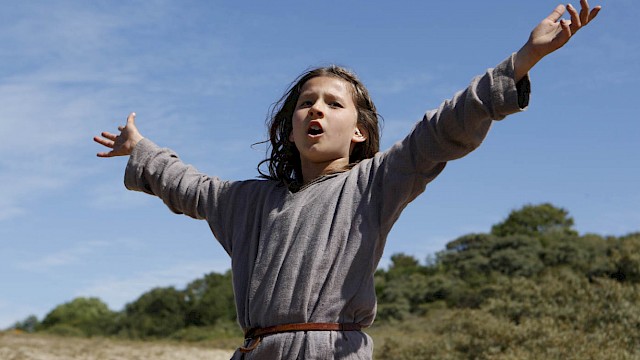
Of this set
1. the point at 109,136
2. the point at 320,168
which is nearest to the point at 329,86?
the point at 320,168

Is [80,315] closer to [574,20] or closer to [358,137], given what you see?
[358,137]

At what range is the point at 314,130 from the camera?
7.70 feet

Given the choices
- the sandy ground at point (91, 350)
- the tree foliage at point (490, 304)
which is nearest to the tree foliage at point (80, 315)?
the tree foliage at point (490, 304)

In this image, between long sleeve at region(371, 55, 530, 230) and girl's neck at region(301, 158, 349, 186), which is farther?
girl's neck at region(301, 158, 349, 186)

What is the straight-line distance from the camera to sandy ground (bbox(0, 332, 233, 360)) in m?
10.1

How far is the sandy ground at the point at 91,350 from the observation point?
1015 centimetres

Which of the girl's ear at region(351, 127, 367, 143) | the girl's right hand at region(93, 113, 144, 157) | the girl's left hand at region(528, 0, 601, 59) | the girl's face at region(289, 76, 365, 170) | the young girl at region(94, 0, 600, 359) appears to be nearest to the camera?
the girl's left hand at region(528, 0, 601, 59)

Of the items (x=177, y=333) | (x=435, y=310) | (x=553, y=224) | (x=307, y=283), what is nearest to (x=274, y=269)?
(x=307, y=283)

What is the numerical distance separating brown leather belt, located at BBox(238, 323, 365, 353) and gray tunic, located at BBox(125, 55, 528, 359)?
0.01 metres

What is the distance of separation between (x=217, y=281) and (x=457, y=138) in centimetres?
1972

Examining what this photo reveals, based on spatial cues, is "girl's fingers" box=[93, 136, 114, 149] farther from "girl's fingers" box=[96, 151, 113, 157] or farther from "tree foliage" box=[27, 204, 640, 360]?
"tree foliage" box=[27, 204, 640, 360]

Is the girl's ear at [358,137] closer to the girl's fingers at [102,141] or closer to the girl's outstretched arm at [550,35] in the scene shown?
the girl's outstretched arm at [550,35]

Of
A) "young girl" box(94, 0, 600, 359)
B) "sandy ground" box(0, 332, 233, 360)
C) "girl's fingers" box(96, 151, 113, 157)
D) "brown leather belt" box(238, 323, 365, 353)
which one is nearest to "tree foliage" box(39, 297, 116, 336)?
"sandy ground" box(0, 332, 233, 360)

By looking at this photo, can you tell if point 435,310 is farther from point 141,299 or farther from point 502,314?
point 141,299
